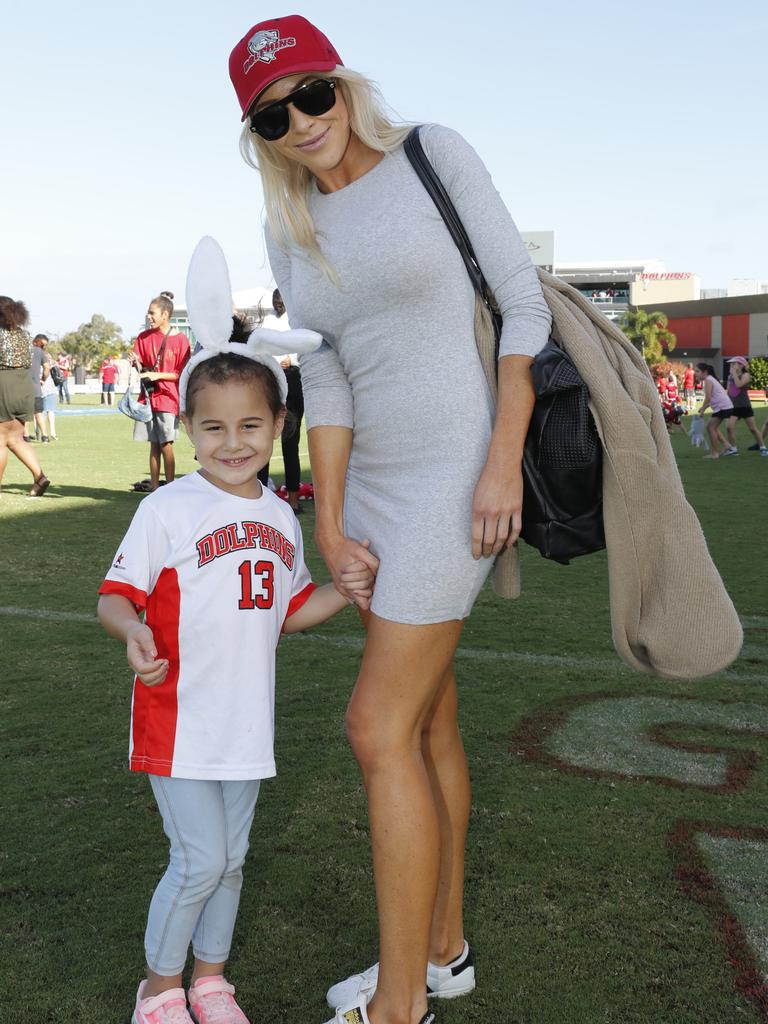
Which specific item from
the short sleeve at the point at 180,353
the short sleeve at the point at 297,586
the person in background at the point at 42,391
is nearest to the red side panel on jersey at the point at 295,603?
the short sleeve at the point at 297,586

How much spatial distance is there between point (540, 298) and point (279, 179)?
64cm

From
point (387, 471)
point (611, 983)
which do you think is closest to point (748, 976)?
point (611, 983)

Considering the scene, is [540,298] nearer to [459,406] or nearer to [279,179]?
[459,406]

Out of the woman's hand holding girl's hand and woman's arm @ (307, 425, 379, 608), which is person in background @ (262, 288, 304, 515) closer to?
woman's arm @ (307, 425, 379, 608)

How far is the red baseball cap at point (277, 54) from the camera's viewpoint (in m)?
2.32

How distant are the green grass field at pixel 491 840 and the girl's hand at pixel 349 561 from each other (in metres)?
0.92

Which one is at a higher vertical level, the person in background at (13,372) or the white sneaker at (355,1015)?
the person in background at (13,372)

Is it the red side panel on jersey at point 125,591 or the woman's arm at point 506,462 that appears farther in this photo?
the red side panel on jersey at point 125,591

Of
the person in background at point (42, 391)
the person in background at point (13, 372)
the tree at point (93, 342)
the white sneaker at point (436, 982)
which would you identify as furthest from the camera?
the tree at point (93, 342)

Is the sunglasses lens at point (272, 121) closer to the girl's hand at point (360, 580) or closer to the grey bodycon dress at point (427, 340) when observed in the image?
the grey bodycon dress at point (427, 340)

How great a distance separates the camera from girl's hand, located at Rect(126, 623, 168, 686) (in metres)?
2.21

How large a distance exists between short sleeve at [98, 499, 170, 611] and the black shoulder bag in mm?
771

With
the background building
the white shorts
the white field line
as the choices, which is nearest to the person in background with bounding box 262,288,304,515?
the white shorts

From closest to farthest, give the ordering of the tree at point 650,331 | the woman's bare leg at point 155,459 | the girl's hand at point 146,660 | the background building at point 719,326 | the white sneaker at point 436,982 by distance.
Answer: the girl's hand at point 146,660 < the white sneaker at point 436,982 < the woman's bare leg at point 155,459 < the tree at point 650,331 < the background building at point 719,326
